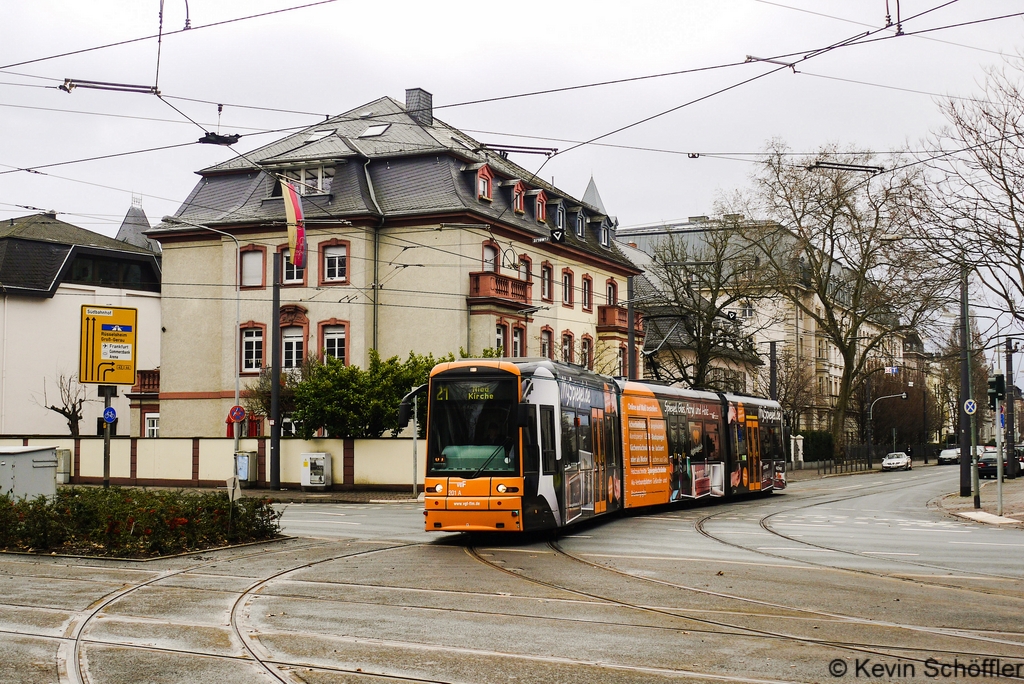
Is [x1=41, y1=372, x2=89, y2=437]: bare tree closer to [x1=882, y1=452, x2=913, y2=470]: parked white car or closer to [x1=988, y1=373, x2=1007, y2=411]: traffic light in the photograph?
[x1=988, y1=373, x2=1007, y2=411]: traffic light

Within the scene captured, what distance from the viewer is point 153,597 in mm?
12680

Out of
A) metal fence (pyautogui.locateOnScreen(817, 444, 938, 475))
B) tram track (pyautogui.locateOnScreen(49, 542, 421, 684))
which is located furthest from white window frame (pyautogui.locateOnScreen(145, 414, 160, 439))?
tram track (pyautogui.locateOnScreen(49, 542, 421, 684))

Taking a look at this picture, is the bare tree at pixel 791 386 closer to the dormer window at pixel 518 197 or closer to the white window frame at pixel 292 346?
the dormer window at pixel 518 197

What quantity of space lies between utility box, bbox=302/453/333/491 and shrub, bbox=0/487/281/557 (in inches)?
803

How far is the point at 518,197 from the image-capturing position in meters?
49.5

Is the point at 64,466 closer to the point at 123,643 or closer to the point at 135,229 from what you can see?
the point at 123,643

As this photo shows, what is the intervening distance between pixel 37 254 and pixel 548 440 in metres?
46.9

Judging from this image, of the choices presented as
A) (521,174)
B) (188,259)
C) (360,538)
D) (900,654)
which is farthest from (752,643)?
(521,174)

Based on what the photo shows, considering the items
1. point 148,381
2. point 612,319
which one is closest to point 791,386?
point 612,319

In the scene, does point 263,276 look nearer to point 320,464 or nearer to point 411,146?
point 411,146

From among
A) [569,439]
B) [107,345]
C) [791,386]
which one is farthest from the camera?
[791,386]

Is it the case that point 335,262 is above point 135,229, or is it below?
below

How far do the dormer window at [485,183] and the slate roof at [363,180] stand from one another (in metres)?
0.27

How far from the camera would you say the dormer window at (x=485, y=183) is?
47.1 meters
